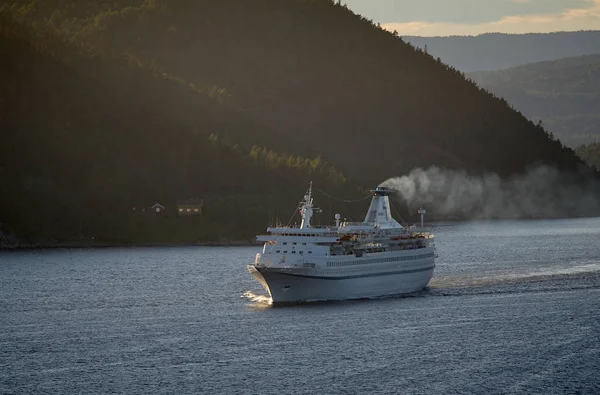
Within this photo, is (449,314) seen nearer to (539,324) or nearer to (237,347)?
(539,324)

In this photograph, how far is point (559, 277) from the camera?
140 meters

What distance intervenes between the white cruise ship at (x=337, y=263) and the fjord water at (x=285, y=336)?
2663 millimetres

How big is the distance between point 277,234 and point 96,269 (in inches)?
1494

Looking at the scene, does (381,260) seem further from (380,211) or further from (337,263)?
(380,211)

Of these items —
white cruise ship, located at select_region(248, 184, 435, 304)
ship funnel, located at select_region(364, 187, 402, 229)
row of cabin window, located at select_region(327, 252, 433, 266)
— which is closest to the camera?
white cruise ship, located at select_region(248, 184, 435, 304)

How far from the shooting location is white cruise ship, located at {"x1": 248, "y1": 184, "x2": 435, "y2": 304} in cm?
11444

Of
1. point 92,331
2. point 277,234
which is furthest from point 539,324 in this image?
point 92,331

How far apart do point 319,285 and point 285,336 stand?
18.2m

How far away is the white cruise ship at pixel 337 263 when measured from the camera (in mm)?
114438

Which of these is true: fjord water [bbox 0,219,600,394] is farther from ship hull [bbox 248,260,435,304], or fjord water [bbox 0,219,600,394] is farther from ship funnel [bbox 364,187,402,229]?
ship funnel [bbox 364,187,402,229]

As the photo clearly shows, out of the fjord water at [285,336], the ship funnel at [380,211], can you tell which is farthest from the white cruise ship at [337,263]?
the fjord water at [285,336]

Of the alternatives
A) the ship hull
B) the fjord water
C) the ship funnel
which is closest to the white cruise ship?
the ship hull

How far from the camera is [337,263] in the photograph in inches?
4589

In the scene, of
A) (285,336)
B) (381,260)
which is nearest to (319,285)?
(381,260)
